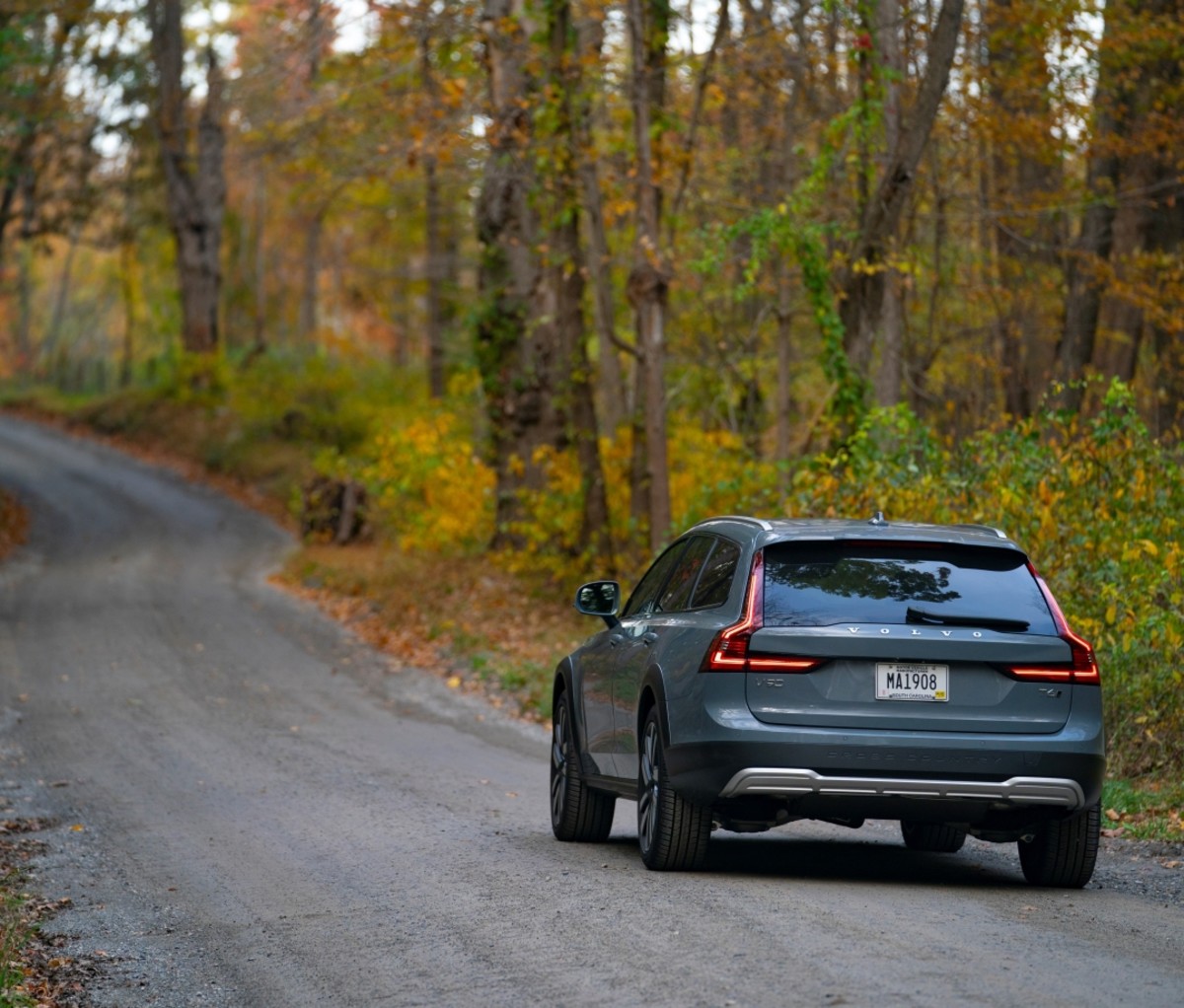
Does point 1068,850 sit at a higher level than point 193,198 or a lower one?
lower

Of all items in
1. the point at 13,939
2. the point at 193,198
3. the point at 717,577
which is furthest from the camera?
the point at 193,198

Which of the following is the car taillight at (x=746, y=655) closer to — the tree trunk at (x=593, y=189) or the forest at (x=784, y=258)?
the forest at (x=784, y=258)

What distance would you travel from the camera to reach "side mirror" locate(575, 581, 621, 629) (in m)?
9.60

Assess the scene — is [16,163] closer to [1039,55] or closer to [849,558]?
[1039,55]

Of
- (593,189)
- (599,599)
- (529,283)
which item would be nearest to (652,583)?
(599,599)

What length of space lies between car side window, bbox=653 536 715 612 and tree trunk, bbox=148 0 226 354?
1445 inches

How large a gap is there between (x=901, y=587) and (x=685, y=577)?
1.43 meters

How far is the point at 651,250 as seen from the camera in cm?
2025

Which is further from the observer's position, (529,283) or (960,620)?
(529,283)

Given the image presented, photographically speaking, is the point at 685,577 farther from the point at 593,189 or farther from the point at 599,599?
the point at 593,189

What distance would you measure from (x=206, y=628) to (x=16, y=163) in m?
17.3

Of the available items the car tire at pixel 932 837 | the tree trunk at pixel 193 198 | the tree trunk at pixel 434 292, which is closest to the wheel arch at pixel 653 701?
the car tire at pixel 932 837

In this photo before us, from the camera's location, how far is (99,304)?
89875 mm

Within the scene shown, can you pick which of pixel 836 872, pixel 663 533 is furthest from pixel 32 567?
pixel 836 872
